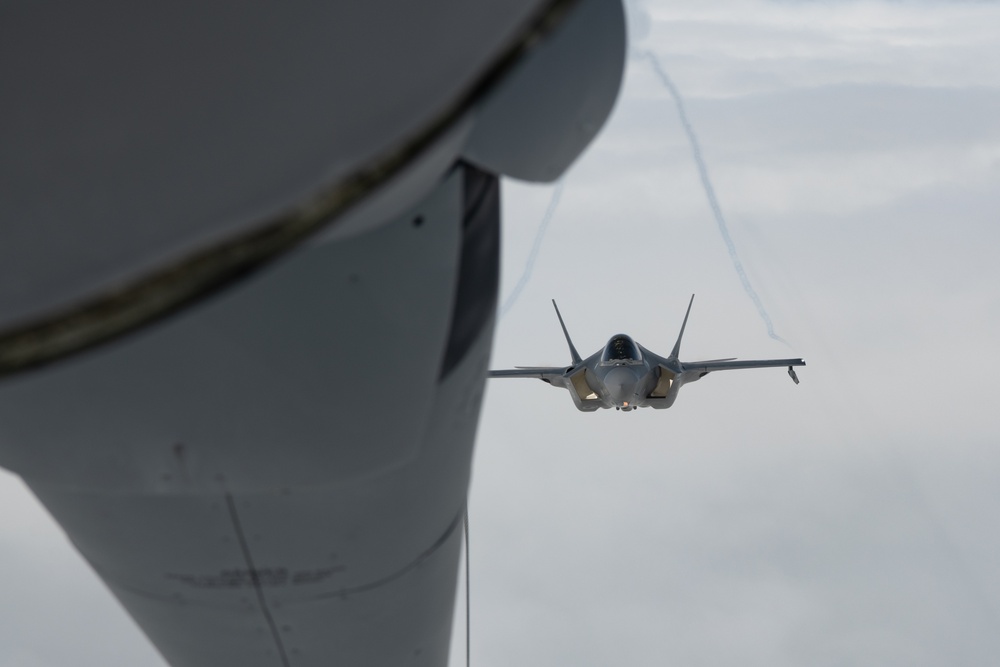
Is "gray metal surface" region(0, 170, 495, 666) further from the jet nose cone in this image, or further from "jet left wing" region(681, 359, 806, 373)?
"jet left wing" region(681, 359, 806, 373)

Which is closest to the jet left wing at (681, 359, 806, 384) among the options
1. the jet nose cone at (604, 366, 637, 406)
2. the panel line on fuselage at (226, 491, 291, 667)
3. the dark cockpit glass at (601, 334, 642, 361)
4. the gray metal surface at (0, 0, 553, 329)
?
the dark cockpit glass at (601, 334, 642, 361)

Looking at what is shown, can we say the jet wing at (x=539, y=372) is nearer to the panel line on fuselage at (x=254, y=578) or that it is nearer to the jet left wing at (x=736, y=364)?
the jet left wing at (x=736, y=364)

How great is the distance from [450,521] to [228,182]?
2.26 meters

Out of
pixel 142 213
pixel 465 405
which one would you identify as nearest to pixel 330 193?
pixel 142 213

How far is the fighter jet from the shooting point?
28.6 metres

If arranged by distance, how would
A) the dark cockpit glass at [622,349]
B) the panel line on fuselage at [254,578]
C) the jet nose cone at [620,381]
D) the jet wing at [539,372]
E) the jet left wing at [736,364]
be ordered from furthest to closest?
the jet wing at [539,372] → the jet left wing at [736,364] → the dark cockpit glass at [622,349] → the jet nose cone at [620,381] → the panel line on fuselage at [254,578]

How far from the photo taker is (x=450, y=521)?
11.2 feet

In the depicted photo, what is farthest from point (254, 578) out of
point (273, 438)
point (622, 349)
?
point (622, 349)

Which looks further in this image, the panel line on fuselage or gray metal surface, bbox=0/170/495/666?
the panel line on fuselage

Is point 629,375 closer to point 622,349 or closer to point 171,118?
point 622,349

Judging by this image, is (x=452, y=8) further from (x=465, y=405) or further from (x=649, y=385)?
(x=649, y=385)

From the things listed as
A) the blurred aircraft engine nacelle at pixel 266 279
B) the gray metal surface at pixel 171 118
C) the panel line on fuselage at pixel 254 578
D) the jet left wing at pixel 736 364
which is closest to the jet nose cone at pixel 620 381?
the jet left wing at pixel 736 364

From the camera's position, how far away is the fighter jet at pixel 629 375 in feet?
93.8

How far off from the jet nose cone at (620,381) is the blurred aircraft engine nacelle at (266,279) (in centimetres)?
2515
